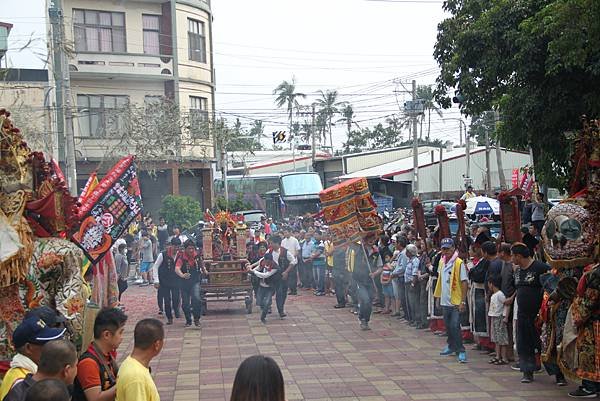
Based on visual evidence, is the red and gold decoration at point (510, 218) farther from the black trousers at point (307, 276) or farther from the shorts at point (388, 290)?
the black trousers at point (307, 276)

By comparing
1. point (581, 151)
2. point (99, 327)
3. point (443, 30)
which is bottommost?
point (99, 327)

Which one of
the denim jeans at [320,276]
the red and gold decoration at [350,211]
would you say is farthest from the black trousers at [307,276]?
the red and gold decoration at [350,211]

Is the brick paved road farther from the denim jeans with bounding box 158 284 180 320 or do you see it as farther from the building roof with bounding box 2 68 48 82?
the building roof with bounding box 2 68 48 82

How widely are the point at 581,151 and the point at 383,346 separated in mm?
5316

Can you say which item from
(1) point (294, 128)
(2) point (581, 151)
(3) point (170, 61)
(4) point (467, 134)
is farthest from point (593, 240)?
(1) point (294, 128)

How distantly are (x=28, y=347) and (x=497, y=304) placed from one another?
752cm

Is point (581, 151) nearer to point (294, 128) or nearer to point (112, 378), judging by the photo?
point (112, 378)

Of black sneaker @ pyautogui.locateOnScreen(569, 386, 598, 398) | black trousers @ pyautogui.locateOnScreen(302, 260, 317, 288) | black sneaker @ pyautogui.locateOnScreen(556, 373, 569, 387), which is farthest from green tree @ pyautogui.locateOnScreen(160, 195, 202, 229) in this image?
black sneaker @ pyautogui.locateOnScreen(569, 386, 598, 398)

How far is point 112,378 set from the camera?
5.18 meters

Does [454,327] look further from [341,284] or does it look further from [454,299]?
[341,284]

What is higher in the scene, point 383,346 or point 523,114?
point 523,114

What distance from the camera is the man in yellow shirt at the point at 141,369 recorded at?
15.1ft

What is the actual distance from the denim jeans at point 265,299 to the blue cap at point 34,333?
10931 mm

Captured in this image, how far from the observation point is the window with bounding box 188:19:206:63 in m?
39.6
